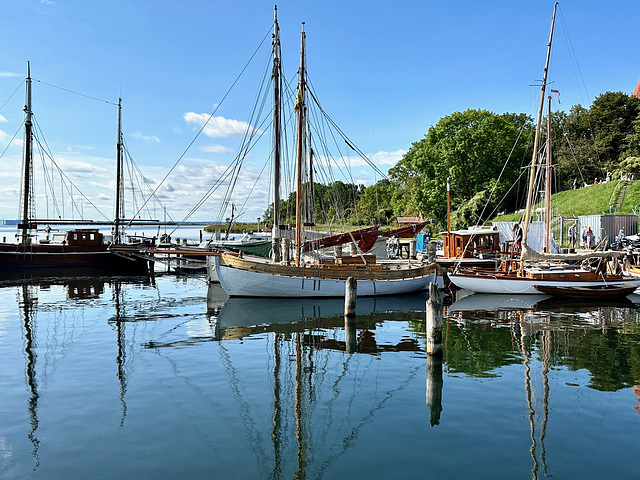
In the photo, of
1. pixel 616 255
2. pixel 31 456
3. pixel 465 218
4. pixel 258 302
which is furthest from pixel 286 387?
pixel 465 218

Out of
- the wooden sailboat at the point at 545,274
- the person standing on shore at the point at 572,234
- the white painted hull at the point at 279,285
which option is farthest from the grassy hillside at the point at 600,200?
the white painted hull at the point at 279,285

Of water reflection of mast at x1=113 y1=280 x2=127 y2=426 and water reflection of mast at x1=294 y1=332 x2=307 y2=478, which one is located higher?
water reflection of mast at x1=113 y1=280 x2=127 y2=426

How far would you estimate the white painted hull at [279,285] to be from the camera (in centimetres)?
2422

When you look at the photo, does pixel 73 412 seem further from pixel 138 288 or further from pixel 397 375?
pixel 138 288

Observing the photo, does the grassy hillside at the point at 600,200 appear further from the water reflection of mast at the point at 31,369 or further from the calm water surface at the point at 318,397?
the water reflection of mast at the point at 31,369

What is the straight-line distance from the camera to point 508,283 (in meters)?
25.8

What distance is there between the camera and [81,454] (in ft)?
27.3

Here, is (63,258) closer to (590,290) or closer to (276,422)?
(276,422)

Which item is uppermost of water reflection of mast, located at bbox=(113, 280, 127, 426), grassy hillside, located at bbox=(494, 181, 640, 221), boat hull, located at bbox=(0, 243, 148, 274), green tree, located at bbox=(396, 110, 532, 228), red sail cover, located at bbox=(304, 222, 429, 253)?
green tree, located at bbox=(396, 110, 532, 228)

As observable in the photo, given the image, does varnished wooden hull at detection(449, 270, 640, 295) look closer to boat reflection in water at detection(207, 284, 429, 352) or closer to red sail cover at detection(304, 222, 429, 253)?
boat reflection in water at detection(207, 284, 429, 352)

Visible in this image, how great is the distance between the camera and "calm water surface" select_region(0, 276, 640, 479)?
809 centimetres

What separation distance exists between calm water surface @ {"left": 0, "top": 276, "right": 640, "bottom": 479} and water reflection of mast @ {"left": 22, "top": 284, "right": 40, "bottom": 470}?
0.25 ft

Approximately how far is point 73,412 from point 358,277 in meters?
16.7

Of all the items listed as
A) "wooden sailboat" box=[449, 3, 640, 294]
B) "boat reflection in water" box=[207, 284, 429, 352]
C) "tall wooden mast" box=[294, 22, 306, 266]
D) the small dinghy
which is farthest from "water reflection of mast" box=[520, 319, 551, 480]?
"tall wooden mast" box=[294, 22, 306, 266]
